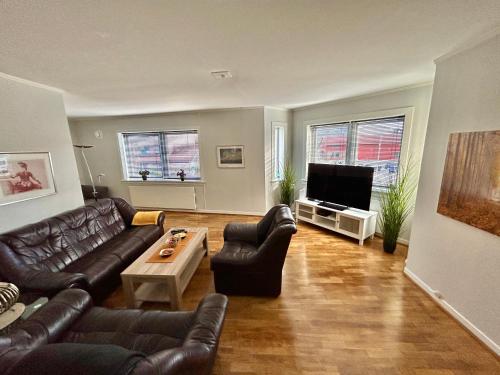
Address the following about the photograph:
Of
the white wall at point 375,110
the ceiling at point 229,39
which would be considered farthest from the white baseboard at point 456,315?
the ceiling at point 229,39

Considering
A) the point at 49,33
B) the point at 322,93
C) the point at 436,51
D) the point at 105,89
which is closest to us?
the point at 49,33

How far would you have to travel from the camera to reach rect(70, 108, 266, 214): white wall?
427 centimetres

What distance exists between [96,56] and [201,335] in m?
2.19

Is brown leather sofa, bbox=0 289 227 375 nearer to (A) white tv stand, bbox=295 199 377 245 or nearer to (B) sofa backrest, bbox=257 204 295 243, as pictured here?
(B) sofa backrest, bbox=257 204 295 243

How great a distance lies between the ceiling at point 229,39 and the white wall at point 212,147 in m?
1.75

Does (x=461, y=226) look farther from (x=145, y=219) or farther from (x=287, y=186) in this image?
(x=145, y=219)

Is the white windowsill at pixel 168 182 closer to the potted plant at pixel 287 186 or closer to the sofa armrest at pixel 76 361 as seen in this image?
the potted plant at pixel 287 186

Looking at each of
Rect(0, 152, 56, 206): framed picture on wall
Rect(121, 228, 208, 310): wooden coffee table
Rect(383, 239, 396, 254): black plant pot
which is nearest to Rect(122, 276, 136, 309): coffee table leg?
Rect(121, 228, 208, 310): wooden coffee table

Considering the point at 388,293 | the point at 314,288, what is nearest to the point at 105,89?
the point at 314,288

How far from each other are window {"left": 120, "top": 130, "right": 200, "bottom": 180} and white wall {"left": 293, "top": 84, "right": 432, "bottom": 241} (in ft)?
7.60

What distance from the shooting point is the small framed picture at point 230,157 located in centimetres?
438

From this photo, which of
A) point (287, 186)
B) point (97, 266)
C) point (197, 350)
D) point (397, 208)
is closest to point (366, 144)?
point (397, 208)

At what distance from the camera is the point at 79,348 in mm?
729

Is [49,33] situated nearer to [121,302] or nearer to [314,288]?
[121,302]
